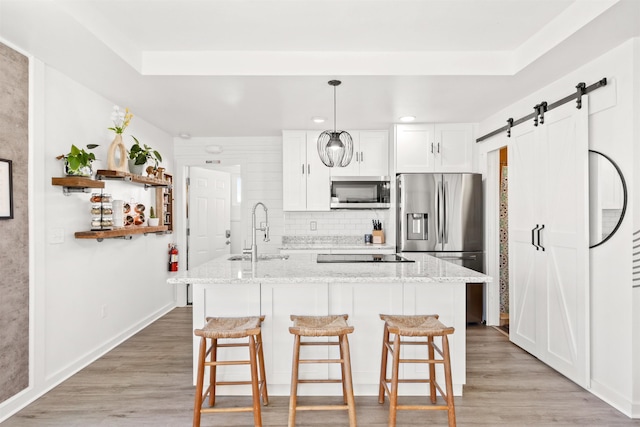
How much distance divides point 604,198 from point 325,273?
6.39 feet

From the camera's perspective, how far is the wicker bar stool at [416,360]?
2121 mm

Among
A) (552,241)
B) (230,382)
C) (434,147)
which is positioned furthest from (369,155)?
(230,382)

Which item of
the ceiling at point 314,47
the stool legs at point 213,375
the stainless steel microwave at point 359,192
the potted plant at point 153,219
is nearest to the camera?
the ceiling at point 314,47

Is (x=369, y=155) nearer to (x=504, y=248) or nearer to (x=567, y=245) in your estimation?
(x=504, y=248)

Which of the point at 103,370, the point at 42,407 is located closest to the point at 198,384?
the point at 42,407

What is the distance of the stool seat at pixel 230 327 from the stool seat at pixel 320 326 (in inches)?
8.9

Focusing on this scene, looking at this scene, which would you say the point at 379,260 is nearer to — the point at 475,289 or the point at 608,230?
the point at 608,230

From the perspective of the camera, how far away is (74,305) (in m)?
3.06

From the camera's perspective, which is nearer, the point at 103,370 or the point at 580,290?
the point at 580,290

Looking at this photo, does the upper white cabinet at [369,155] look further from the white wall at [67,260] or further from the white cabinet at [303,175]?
the white wall at [67,260]

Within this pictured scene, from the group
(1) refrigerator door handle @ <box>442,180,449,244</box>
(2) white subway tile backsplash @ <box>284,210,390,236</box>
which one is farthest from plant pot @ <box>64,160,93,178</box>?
(1) refrigerator door handle @ <box>442,180,449,244</box>

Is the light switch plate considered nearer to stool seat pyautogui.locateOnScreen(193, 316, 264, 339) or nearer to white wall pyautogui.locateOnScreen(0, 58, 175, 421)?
white wall pyautogui.locateOnScreen(0, 58, 175, 421)

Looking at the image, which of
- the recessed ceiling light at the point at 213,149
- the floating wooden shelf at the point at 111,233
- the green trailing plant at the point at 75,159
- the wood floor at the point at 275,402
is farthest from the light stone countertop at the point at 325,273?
the recessed ceiling light at the point at 213,149

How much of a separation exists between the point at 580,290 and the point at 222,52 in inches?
123
